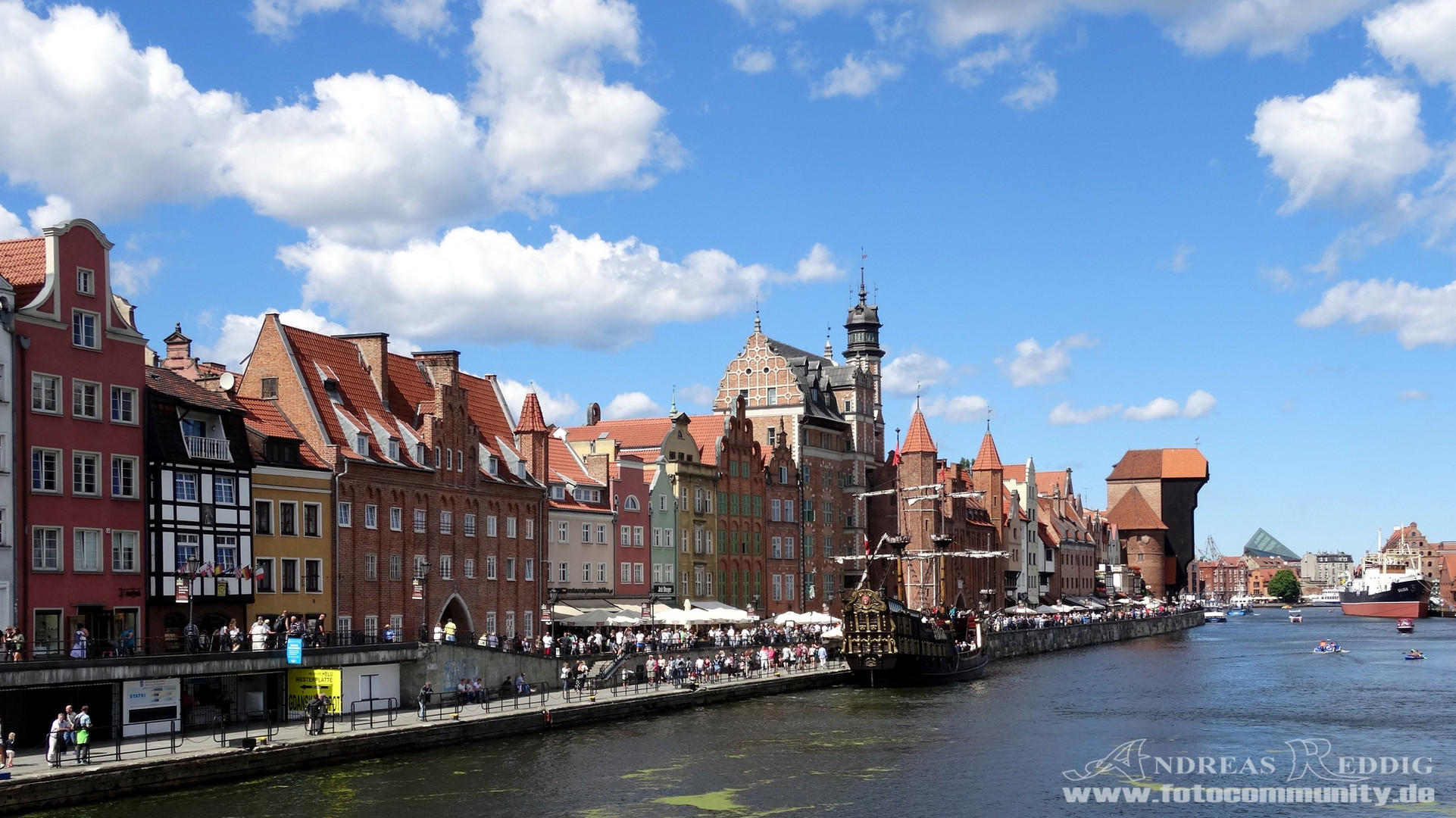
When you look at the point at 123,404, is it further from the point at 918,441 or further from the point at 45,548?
the point at 918,441

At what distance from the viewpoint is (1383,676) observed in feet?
346

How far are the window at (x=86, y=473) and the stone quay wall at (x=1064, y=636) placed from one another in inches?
3245

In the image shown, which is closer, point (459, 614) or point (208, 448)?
point (208, 448)

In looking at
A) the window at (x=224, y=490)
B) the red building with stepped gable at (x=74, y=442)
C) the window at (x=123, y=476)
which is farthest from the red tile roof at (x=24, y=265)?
the window at (x=224, y=490)

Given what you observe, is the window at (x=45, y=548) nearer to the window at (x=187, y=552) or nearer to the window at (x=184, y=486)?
the window at (x=187, y=552)

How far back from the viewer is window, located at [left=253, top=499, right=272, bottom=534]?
214 ft

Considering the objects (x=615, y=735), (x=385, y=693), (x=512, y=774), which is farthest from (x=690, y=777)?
(x=385, y=693)

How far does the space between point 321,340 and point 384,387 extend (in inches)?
167

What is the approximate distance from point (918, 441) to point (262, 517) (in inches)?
3368

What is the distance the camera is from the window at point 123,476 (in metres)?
57.5

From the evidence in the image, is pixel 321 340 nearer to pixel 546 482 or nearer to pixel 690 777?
pixel 546 482

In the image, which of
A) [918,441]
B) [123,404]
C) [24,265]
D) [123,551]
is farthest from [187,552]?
[918,441]

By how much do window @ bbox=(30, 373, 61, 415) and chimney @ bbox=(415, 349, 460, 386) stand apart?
29.3m

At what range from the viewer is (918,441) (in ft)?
469
